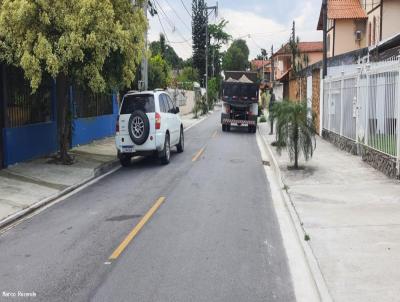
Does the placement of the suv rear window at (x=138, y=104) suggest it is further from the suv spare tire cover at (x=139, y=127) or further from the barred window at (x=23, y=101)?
the barred window at (x=23, y=101)

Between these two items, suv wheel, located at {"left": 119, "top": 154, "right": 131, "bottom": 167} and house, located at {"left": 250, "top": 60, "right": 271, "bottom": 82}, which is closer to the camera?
suv wheel, located at {"left": 119, "top": 154, "right": 131, "bottom": 167}

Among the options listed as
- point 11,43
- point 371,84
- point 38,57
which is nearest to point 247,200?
point 371,84

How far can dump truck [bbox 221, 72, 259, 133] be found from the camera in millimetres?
29531

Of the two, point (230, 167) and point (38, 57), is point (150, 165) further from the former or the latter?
point (38, 57)

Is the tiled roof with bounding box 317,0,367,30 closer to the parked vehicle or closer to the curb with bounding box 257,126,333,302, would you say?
Result: the parked vehicle

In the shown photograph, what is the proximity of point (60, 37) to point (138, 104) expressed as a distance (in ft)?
10.3

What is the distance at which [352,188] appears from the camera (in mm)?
10938

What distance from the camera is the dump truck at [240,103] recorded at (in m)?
29.5

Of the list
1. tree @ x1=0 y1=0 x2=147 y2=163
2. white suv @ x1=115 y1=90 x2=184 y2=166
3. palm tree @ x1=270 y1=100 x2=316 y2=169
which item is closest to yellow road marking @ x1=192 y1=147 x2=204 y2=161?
white suv @ x1=115 y1=90 x2=184 y2=166

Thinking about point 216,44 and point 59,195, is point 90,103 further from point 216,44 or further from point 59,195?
point 216,44

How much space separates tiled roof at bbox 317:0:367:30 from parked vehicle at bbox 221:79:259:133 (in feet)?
54.3

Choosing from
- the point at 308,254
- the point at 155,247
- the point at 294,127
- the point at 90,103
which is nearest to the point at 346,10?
the point at 90,103

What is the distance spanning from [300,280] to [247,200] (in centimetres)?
456

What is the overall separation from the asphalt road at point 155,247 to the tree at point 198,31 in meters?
74.5
